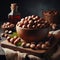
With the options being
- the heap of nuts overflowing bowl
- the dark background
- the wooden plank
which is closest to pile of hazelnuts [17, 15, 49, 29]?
the heap of nuts overflowing bowl

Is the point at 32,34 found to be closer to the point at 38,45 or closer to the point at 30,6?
the point at 38,45

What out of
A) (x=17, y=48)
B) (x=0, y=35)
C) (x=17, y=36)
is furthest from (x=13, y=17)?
(x=17, y=48)

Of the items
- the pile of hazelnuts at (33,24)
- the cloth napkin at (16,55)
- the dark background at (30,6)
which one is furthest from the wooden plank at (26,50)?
the dark background at (30,6)

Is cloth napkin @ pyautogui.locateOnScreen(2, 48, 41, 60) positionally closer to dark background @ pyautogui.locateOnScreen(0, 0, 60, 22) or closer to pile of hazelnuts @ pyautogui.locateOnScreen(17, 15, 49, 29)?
pile of hazelnuts @ pyautogui.locateOnScreen(17, 15, 49, 29)

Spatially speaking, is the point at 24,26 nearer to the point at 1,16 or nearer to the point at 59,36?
the point at 59,36

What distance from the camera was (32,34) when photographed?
104 centimetres

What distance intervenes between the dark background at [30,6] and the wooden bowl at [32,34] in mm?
527

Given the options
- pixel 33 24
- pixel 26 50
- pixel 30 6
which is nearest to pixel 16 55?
pixel 26 50

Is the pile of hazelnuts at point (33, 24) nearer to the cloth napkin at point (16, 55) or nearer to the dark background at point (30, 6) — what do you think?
the cloth napkin at point (16, 55)

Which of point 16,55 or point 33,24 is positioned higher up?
point 33,24

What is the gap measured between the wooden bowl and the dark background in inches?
20.7

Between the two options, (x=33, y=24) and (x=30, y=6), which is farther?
(x=30, y=6)

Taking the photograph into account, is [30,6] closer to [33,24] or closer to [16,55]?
[33,24]

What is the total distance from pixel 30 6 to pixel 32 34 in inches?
22.8
